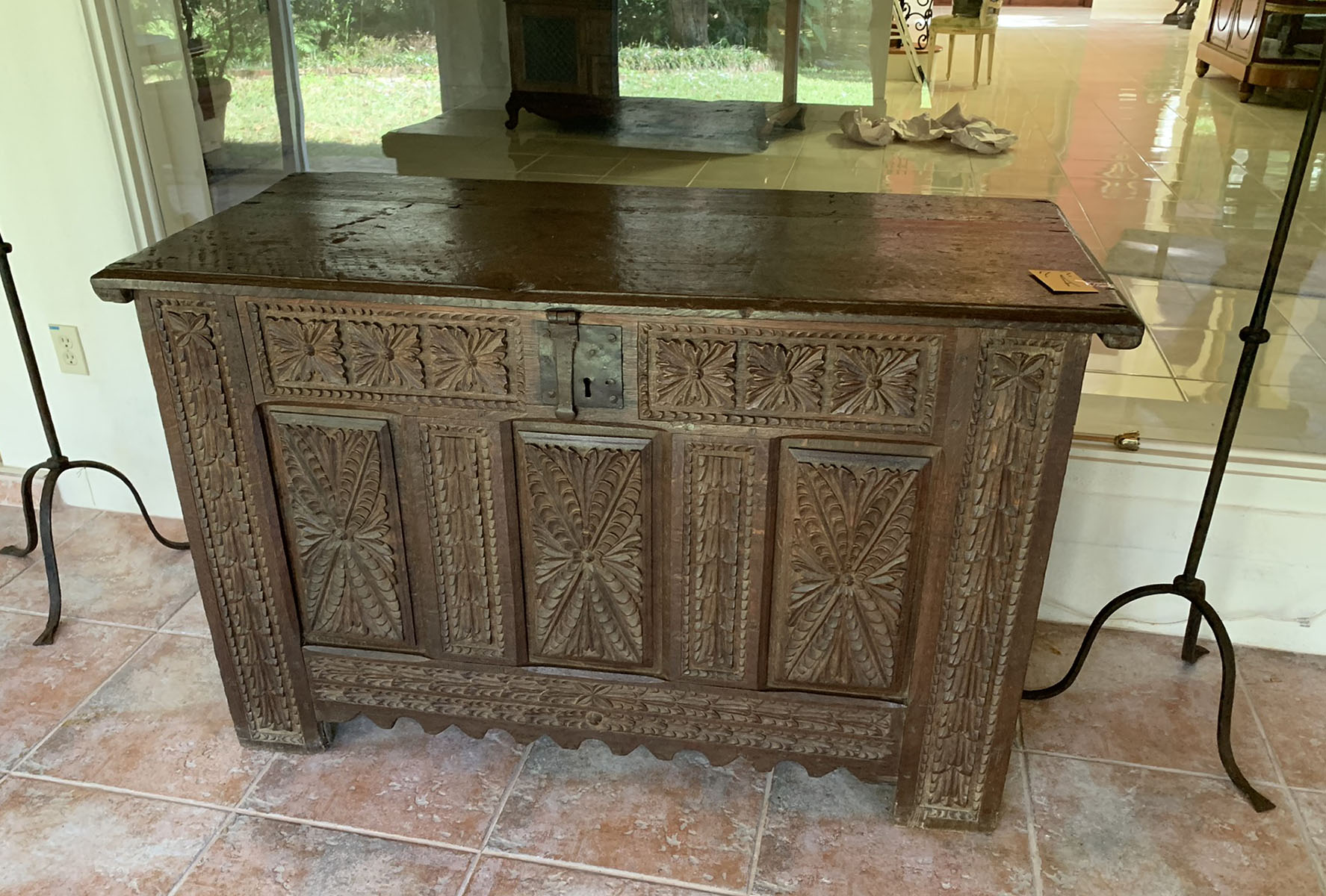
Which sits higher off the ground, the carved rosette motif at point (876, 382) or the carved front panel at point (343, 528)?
the carved rosette motif at point (876, 382)

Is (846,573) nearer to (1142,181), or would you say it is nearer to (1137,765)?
(1137,765)

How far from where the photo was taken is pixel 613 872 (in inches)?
59.8

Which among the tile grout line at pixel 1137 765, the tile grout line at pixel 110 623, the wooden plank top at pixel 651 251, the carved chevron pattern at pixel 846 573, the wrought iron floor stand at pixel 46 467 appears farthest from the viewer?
the tile grout line at pixel 110 623

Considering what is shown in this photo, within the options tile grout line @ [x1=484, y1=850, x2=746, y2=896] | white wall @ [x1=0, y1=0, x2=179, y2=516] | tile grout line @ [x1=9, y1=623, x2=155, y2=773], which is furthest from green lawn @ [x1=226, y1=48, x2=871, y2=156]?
tile grout line @ [x1=484, y1=850, x2=746, y2=896]

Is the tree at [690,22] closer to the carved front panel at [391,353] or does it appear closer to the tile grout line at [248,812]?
the carved front panel at [391,353]

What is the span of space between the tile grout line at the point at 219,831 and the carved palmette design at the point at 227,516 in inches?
2.2

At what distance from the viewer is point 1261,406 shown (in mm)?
2180

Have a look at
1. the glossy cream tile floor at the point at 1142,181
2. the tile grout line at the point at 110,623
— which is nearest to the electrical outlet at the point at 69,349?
the tile grout line at the point at 110,623

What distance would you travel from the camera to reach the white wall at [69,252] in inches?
78.6

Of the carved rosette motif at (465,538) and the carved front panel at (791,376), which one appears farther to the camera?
the carved rosette motif at (465,538)

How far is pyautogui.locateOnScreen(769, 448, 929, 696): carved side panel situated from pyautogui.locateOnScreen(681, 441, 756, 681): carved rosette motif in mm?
51

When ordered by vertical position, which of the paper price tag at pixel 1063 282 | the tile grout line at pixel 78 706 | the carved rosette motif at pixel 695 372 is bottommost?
the tile grout line at pixel 78 706

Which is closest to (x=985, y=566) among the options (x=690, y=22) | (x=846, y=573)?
(x=846, y=573)

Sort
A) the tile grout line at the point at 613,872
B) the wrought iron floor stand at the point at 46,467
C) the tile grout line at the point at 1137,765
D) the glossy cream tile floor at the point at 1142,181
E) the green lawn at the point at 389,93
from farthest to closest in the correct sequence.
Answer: the green lawn at the point at 389,93 < the glossy cream tile floor at the point at 1142,181 < the wrought iron floor stand at the point at 46,467 < the tile grout line at the point at 1137,765 < the tile grout line at the point at 613,872
